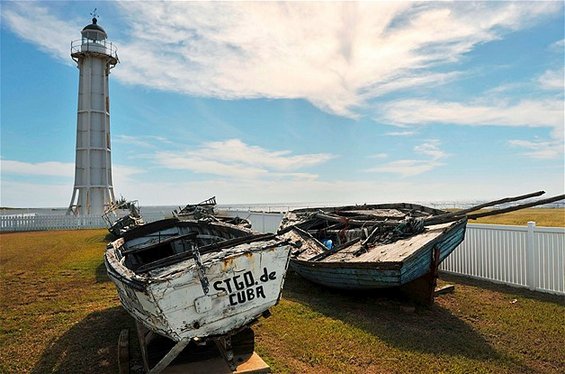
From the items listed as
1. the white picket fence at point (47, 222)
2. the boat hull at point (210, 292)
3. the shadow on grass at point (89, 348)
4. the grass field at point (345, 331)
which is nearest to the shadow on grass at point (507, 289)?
the grass field at point (345, 331)

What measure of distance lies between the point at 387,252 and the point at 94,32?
100 feet

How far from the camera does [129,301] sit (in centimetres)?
480

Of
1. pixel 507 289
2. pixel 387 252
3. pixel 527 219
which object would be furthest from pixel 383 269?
pixel 527 219

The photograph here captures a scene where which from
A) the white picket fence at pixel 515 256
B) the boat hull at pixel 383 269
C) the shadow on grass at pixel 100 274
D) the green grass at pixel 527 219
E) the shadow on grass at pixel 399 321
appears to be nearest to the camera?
the shadow on grass at pixel 399 321

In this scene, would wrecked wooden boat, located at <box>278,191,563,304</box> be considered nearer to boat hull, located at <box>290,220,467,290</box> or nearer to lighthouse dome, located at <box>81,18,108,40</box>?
boat hull, located at <box>290,220,467,290</box>

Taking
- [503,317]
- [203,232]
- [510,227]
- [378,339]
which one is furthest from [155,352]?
[510,227]

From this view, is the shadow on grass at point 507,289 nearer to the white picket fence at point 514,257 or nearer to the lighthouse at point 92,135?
the white picket fence at point 514,257

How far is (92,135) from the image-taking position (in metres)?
28.9

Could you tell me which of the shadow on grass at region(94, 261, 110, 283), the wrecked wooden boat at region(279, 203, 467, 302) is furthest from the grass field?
the wrecked wooden boat at region(279, 203, 467, 302)

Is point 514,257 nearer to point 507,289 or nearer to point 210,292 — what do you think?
point 507,289

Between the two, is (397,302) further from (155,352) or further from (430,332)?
(155,352)

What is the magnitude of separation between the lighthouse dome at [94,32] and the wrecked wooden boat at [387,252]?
2718 cm

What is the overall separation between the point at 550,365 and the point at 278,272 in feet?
11.5

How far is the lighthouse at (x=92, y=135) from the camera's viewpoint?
1139 inches
